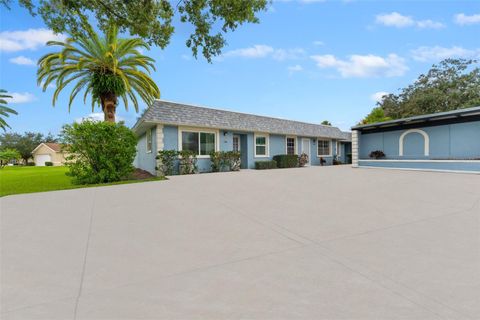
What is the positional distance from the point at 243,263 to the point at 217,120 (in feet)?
41.9

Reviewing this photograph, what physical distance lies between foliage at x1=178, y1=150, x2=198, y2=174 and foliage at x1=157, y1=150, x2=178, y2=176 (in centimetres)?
42

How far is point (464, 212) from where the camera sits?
4.55 meters

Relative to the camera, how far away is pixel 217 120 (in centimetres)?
1466

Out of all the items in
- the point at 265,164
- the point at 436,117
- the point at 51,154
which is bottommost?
the point at 265,164

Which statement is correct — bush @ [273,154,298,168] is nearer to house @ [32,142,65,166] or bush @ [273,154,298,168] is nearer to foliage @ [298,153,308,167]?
foliage @ [298,153,308,167]

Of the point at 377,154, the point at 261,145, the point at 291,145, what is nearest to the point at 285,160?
the point at 261,145

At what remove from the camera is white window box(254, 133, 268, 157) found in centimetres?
1727

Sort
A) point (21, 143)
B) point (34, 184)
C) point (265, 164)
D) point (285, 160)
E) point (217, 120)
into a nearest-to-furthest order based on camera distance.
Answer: point (34, 184) < point (217, 120) < point (265, 164) < point (285, 160) < point (21, 143)

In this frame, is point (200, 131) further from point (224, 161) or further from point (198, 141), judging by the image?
point (224, 161)

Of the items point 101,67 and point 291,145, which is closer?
point 101,67

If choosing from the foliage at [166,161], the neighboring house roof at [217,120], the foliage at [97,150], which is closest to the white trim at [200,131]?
the neighboring house roof at [217,120]

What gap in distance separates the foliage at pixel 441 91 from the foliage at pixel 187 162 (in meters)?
23.1

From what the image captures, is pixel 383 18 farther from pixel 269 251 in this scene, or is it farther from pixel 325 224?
pixel 269 251

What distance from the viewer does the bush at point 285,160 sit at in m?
17.6
